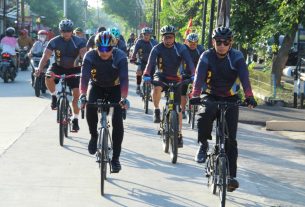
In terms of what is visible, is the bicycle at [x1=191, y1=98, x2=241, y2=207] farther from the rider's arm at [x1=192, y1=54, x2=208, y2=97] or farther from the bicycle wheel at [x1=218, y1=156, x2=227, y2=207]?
the rider's arm at [x1=192, y1=54, x2=208, y2=97]

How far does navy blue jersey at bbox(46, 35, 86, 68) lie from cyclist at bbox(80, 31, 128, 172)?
311 centimetres

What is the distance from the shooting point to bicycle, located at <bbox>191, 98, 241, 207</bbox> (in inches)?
259

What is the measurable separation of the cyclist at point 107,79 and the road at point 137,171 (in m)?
0.57

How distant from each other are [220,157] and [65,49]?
514cm

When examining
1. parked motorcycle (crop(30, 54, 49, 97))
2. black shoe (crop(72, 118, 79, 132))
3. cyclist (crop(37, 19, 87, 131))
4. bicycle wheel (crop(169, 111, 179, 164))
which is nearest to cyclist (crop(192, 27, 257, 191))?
bicycle wheel (crop(169, 111, 179, 164))

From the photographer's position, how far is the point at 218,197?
24.2ft

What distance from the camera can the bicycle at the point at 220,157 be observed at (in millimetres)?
6582

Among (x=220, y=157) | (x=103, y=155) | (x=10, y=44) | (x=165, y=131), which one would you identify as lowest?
(x=165, y=131)

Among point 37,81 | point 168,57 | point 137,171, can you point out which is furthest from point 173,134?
point 37,81

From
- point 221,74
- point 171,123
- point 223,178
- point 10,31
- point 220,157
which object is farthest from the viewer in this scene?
point 10,31

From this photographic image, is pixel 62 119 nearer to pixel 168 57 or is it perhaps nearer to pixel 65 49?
pixel 65 49

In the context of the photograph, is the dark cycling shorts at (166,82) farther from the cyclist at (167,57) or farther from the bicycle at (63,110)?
the bicycle at (63,110)

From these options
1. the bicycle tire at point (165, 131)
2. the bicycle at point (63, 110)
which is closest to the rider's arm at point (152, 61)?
the bicycle tire at point (165, 131)

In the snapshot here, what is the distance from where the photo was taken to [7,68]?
22.5 m
